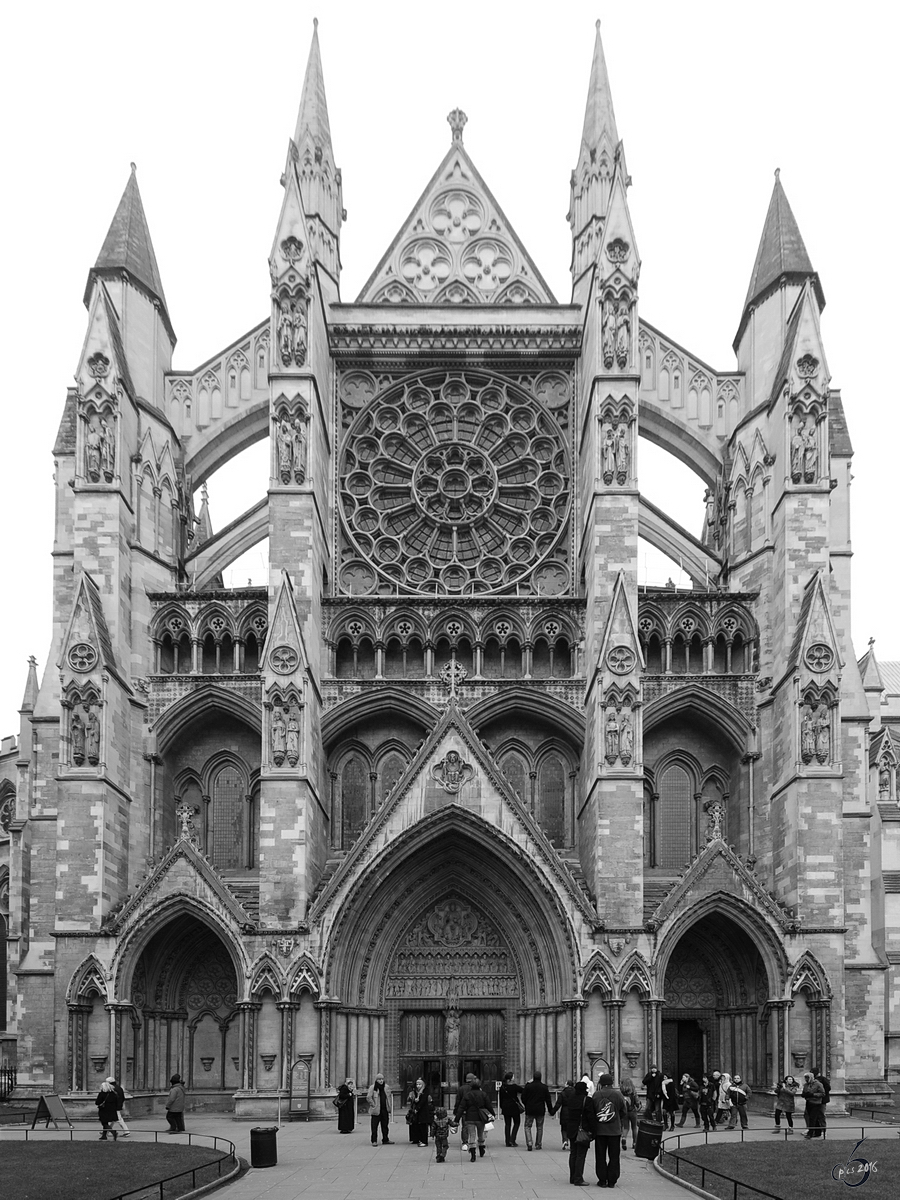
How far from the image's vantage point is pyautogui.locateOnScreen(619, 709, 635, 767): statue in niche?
3578cm

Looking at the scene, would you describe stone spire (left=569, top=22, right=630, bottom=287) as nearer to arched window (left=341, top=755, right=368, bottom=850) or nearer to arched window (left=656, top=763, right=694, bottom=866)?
arched window (left=656, top=763, right=694, bottom=866)

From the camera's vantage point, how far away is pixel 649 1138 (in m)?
24.3

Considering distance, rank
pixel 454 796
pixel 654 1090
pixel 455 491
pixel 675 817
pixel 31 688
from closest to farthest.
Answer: pixel 654 1090 < pixel 454 796 < pixel 675 817 < pixel 455 491 < pixel 31 688

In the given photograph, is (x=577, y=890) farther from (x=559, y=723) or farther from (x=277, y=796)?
(x=277, y=796)

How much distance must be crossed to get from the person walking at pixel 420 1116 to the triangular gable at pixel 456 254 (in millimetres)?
24671

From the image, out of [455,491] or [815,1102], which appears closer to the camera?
[815,1102]

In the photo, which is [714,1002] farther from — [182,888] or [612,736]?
[182,888]

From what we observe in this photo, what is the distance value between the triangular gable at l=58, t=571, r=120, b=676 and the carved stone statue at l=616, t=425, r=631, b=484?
532 inches

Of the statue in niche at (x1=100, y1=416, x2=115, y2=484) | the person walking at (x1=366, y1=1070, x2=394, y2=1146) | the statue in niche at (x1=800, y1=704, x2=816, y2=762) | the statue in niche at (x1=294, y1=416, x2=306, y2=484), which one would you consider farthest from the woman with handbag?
the statue in niche at (x1=100, y1=416, x2=115, y2=484)

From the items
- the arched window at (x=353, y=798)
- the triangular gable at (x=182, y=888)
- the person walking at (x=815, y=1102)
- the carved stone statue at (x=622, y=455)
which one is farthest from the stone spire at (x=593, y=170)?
the person walking at (x=815, y=1102)

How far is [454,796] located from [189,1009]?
901 centimetres

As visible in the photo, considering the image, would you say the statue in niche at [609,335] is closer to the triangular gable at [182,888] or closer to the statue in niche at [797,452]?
the statue in niche at [797,452]

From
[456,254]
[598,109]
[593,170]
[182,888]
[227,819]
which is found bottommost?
[182,888]

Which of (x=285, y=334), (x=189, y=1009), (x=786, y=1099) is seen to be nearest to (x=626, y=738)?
(x=786, y=1099)
